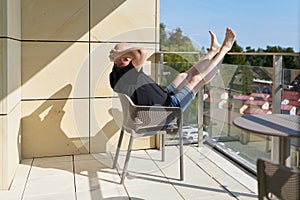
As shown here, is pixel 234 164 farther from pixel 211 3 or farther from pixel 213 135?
pixel 211 3

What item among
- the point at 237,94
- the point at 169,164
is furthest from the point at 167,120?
the point at 237,94

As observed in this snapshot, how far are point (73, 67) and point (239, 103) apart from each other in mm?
1847

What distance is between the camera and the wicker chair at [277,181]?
117 cm

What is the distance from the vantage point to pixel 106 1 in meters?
3.50

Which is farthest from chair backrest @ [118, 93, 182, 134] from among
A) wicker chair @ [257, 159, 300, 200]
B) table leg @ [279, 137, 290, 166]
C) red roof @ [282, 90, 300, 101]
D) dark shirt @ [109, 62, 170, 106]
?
wicker chair @ [257, 159, 300, 200]

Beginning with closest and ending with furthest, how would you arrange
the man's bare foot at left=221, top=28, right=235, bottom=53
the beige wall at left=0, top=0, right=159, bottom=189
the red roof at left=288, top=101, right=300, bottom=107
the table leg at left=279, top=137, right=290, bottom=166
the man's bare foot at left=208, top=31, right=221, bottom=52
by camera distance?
1. the table leg at left=279, top=137, right=290, bottom=166
2. the red roof at left=288, top=101, right=300, bottom=107
3. the man's bare foot at left=221, top=28, right=235, bottom=53
4. the man's bare foot at left=208, top=31, right=221, bottom=52
5. the beige wall at left=0, top=0, right=159, bottom=189

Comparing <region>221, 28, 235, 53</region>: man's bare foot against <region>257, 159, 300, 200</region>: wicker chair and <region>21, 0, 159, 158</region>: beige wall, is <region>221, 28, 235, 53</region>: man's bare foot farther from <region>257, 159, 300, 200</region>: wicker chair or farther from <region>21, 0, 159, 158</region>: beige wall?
<region>257, 159, 300, 200</region>: wicker chair

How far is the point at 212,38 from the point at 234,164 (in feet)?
4.35

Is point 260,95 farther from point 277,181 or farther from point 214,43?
point 277,181

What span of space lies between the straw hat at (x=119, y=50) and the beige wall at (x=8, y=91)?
37.8 inches

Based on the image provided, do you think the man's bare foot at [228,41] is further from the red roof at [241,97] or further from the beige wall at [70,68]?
the beige wall at [70,68]

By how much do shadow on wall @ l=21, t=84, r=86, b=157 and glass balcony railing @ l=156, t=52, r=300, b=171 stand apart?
1.22 meters

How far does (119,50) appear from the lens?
332 cm

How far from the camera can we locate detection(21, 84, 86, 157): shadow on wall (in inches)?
134
